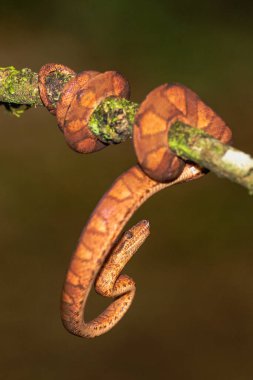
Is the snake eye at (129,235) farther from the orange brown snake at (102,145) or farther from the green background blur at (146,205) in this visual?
the green background blur at (146,205)

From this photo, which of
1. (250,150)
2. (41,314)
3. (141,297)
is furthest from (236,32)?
(41,314)

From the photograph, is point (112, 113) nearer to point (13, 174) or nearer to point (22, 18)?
point (13, 174)

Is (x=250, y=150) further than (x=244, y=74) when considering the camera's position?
No

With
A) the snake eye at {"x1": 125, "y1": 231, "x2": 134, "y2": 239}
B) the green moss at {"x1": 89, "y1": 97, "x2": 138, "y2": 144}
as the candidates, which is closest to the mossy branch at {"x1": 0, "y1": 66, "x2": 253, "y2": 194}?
the green moss at {"x1": 89, "y1": 97, "x2": 138, "y2": 144}

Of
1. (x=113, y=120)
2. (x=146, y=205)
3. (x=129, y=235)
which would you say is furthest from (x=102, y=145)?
(x=146, y=205)

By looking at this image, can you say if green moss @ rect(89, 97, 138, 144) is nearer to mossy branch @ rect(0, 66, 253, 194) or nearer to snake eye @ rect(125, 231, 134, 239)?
mossy branch @ rect(0, 66, 253, 194)

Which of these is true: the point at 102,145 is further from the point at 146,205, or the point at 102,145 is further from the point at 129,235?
the point at 146,205
